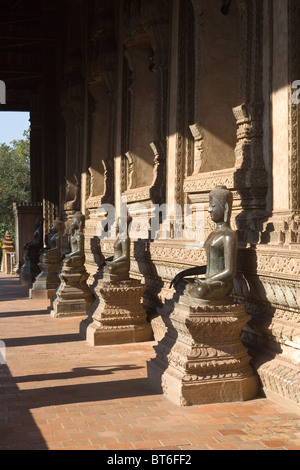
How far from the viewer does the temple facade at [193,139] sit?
6.11 metres

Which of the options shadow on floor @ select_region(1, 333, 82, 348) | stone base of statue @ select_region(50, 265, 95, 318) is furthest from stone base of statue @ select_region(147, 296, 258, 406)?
stone base of statue @ select_region(50, 265, 95, 318)

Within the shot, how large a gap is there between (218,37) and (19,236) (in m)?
15.7

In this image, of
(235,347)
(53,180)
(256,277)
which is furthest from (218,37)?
(53,180)

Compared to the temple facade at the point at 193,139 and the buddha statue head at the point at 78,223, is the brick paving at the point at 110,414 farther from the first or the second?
the buddha statue head at the point at 78,223

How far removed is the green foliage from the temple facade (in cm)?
3562

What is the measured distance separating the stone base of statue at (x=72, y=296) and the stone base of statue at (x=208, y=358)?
5.44m

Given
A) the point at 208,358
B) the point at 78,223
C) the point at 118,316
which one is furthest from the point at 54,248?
the point at 208,358

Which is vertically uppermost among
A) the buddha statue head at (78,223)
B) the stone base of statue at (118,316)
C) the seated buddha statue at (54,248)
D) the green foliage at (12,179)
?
the green foliage at (12,179)

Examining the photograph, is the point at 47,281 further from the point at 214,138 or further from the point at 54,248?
the point at 214,138

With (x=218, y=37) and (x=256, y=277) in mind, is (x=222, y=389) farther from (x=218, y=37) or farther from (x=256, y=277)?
(x=218, y=37)

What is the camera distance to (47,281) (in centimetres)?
1488

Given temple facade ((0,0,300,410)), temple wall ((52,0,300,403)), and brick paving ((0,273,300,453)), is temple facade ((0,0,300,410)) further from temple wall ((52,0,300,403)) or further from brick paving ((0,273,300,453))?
brick paving ((0,273,300,453))

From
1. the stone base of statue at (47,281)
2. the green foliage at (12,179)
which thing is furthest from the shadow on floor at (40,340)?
the green foliage at (12,179)

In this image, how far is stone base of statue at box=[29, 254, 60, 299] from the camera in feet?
48.5
